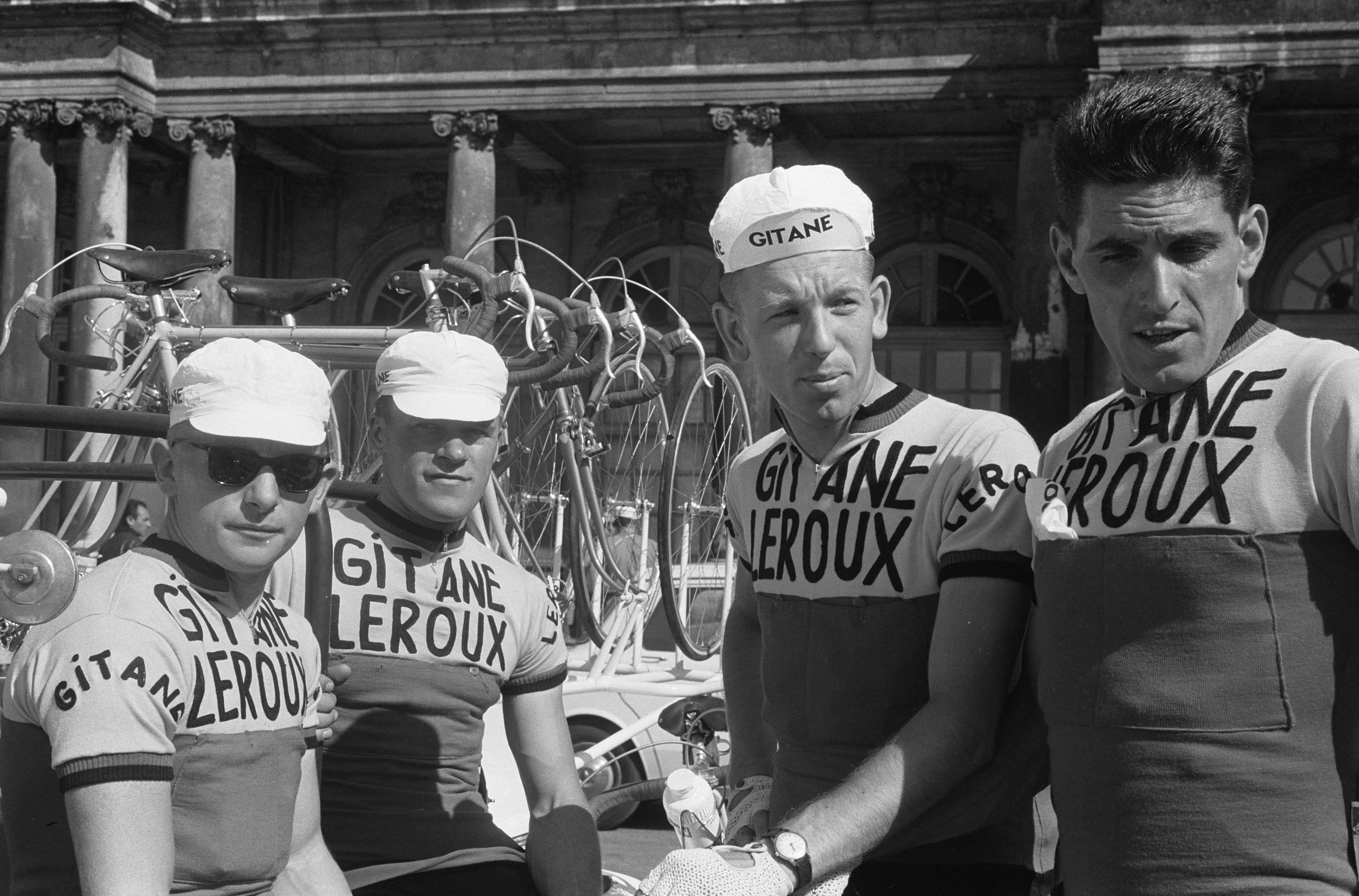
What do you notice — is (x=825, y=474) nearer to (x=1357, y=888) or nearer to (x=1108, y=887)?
(x=1108, y=887)

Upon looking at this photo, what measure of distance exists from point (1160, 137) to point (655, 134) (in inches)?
741

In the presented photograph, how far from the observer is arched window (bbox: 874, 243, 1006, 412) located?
771 inches

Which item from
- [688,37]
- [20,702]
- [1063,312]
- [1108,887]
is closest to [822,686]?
[1108,887]

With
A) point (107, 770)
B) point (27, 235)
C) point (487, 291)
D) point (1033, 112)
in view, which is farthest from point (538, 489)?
point (27, 235)

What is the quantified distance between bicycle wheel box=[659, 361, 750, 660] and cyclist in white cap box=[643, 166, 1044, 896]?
401 centimetres

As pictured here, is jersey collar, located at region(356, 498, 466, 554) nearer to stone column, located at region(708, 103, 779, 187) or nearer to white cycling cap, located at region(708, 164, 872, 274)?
white cycling cap, located at region(708, 164, 872, 274)

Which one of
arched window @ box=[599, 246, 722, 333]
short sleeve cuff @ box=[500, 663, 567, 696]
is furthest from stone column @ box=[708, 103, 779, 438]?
short sleeve cuff @ box=[500, 663, 567, 696]

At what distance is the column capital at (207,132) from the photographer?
18.5 meters

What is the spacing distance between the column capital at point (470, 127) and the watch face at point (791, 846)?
1676 centimetres

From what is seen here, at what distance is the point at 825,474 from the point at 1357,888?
955mm

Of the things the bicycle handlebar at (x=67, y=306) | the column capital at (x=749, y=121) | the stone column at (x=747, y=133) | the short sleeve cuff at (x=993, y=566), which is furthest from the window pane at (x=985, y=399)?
the short sleeve cuff at (x=993, y=566)

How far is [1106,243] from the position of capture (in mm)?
1854

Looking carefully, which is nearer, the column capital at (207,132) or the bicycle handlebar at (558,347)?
the bicycle handlebar at (558,347)

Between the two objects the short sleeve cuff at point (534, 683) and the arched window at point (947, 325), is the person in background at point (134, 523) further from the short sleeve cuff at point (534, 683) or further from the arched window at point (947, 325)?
the arched window at point (947, 325)
